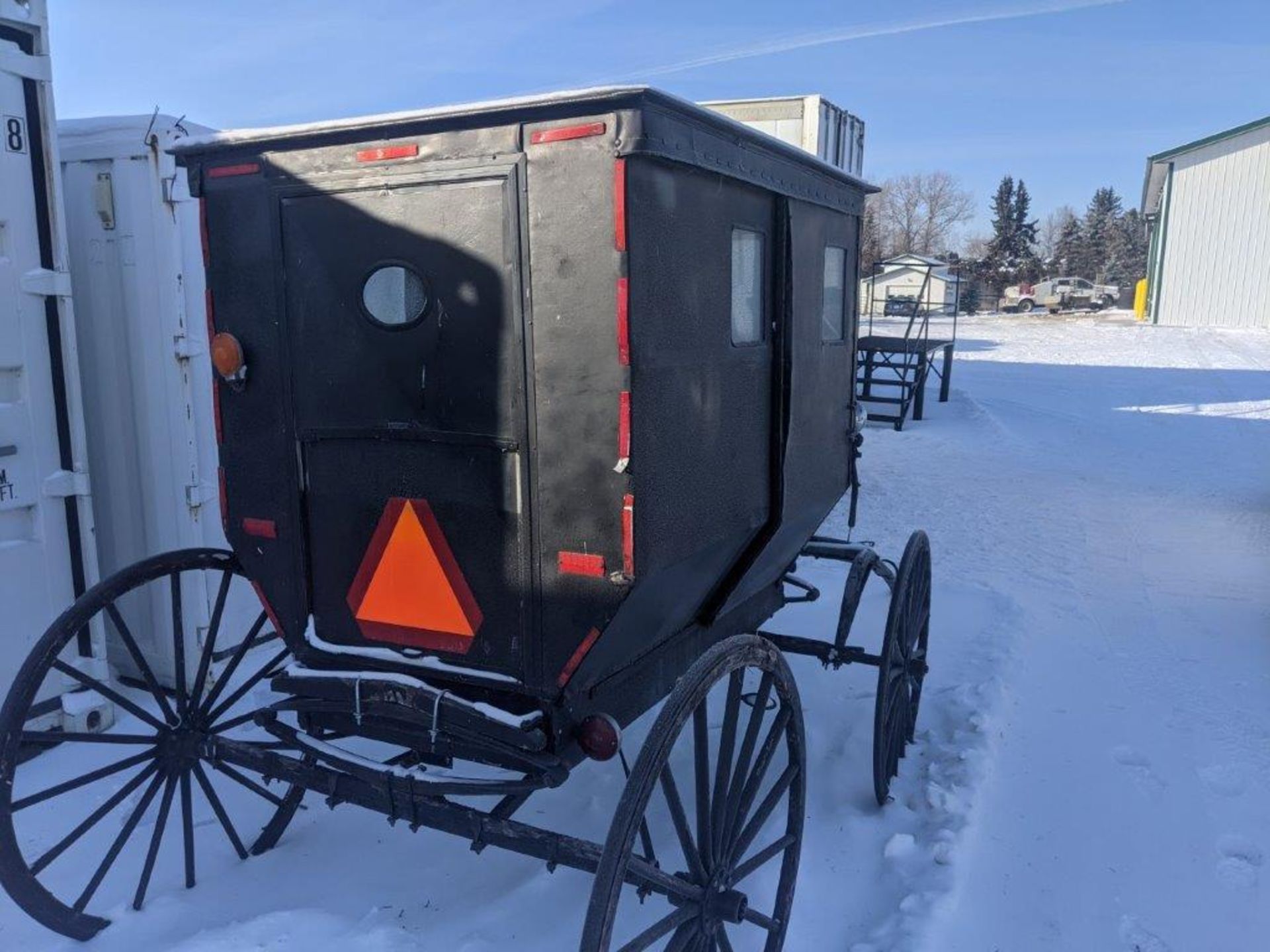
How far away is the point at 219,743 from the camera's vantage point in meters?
3.30

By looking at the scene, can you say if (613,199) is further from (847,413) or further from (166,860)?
(166,860)

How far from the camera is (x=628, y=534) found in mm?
2578

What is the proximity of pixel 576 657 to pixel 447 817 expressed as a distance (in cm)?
60

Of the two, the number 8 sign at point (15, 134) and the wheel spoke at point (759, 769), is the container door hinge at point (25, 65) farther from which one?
the wheel spoke at point (759, 769)

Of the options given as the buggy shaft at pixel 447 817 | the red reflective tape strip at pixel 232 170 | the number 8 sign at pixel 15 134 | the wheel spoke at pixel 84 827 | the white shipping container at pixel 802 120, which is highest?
the white shipping container at pixel 802 120

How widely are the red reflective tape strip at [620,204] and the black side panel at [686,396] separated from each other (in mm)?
26

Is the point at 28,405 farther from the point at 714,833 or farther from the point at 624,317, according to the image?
the point at 714,833

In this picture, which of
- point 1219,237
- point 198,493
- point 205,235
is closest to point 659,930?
point 205,235

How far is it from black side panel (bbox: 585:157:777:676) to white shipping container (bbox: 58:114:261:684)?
263 cm

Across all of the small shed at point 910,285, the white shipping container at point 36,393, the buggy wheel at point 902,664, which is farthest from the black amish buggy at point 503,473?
the small shed at point 910,285

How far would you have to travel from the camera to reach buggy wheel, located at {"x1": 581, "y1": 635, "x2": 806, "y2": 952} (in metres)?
2.30

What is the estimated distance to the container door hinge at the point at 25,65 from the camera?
13.4ft

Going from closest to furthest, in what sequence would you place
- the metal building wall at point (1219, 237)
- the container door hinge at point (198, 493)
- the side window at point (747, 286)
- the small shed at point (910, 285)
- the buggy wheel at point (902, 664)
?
the side window at point (747, 286) → the buggy wheel at point (902, 664) → the container door hinge at point (198, 493) → the small shed at point (910, 285) → the metal building wall at point (1219, 237)

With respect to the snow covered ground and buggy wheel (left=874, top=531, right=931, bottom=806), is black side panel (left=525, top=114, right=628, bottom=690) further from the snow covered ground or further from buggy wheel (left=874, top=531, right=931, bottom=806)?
buggy wheel (left=874, top=531, right=931, bottom=806)
